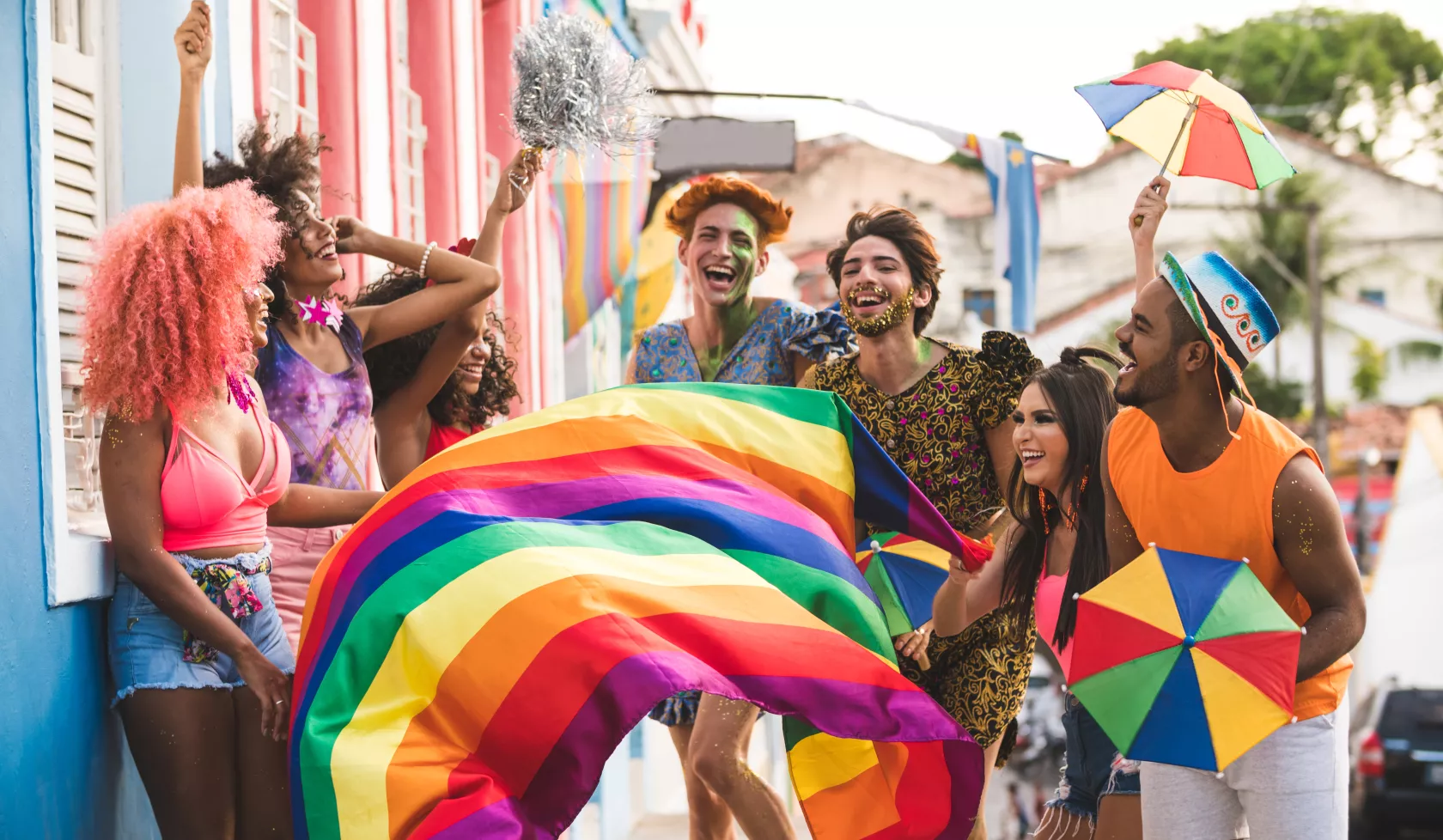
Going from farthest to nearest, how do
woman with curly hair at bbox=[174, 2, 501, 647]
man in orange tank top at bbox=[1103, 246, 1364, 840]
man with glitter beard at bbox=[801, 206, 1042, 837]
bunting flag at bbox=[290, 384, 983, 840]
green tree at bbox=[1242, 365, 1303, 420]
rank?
1. green tree at bbox=[1242, 365, 1303, 420]
2. man with glitter beard at bbox=[801, 206, 1042, 837]
3. woman with curly hair at bbox=[174, 2, 501, 647]
4. man in orange tank top at bbox=[1103, 246, 1364, 840]
5. bunting flag at bbox=[290, 384, 983, 840]

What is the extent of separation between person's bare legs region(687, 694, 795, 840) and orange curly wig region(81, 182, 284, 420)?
196cm

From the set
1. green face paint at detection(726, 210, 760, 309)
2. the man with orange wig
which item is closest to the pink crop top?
the man with orange wig

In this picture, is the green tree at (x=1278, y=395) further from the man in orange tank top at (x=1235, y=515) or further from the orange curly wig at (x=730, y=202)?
the man in orange tank top at (x=1235, y=515)

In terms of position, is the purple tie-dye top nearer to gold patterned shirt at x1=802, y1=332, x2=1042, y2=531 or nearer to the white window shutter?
the white window shutter

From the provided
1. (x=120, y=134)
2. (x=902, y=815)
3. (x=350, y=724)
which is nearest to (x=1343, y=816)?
(x=902, y=815)

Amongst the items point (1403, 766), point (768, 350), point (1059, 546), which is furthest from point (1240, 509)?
point (1403, 766)

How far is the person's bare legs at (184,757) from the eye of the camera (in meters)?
3.64

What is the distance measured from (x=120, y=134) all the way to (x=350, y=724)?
258cm

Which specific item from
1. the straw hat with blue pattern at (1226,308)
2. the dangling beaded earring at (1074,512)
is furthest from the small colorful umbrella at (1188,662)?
→ the dangling beaded earring at (1074,512)

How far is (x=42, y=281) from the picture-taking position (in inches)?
152

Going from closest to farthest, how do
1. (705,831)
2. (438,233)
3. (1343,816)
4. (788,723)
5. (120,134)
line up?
(1343,816), (788,723), (120,134), (705,831), (438,233)

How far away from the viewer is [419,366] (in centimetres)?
523

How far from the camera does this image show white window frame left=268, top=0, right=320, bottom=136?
20.6 ft

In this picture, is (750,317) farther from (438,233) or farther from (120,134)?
(438,233)
